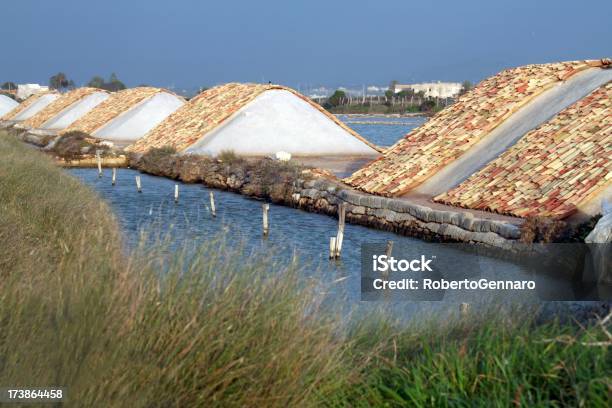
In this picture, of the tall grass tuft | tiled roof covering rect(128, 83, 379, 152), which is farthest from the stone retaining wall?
tiled roof covering rect(128, 83, 379, 152)

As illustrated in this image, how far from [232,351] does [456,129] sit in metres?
16.6

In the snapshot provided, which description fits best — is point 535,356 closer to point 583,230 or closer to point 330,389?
point 330,389

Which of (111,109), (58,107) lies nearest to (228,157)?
(111,109)

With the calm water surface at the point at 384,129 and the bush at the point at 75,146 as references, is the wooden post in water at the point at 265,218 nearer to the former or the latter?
the bush at the point at 75,146

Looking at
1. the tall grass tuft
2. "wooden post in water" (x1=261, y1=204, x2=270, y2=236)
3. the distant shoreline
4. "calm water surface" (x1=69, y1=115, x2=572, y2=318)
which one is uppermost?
the tall grass tuft

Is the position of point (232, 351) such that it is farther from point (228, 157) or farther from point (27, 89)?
point (27, 89)

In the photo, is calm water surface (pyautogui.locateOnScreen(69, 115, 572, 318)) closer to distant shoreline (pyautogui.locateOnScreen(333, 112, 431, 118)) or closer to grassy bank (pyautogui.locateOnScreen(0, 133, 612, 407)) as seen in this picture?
grassy bank (pyautogui.locateOnScreen(0, 133, 612, 407))

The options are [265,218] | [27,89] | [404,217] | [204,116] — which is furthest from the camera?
[27,89]

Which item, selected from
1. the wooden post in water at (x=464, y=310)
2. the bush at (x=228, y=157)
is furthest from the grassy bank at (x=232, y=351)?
the bush at (x=228, y=157)

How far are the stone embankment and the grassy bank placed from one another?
8990 mm

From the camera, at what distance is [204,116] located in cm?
3278

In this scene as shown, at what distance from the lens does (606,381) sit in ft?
13.4

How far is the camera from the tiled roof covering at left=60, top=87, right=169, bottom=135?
44656 millimetres

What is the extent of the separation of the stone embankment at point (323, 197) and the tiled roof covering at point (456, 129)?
2.51 ft
